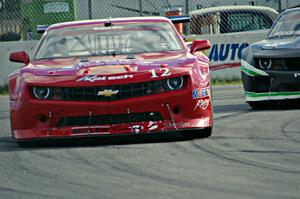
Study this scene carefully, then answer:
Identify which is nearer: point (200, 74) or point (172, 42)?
point (200, 74)

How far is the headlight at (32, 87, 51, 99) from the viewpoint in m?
9.07

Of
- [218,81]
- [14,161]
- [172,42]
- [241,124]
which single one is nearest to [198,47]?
[172,42]

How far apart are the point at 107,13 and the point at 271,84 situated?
29.1ft

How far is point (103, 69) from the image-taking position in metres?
9.15

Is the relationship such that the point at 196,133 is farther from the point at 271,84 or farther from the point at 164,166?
the point at 271,84

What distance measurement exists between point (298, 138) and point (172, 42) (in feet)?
6.30

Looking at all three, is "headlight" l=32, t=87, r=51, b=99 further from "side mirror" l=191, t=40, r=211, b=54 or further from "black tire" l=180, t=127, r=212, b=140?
"side mirror" l=191, t=40, r=211, b=54

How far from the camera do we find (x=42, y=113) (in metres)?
9.01

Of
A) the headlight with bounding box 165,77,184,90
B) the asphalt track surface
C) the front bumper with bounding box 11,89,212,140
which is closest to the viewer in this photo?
the asphalt track surface

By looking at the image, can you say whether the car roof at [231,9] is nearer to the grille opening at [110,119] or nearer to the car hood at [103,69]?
the car hood at [103,69]

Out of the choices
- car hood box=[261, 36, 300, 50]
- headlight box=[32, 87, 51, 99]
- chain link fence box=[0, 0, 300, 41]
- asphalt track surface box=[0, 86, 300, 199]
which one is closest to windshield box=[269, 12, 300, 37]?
car hood box=[261, 36, 300, 50]

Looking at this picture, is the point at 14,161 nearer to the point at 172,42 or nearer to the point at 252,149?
the point at 252,149

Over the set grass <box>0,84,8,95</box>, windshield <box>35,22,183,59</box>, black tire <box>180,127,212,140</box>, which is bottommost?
grass <box>0,84,8,95</box>

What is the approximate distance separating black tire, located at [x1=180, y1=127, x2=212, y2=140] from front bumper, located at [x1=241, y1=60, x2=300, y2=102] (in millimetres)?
2972
